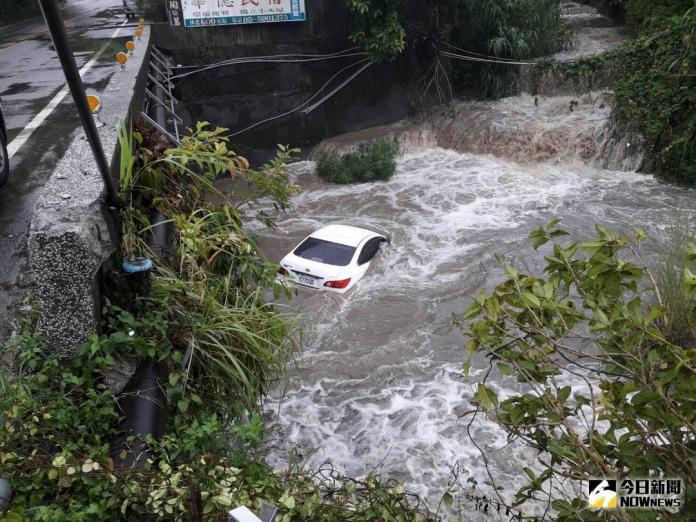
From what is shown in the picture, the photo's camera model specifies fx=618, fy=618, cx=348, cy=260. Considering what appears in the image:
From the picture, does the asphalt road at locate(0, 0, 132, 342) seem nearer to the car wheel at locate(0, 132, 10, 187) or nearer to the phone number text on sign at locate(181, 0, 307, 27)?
the car wheel at locate(0, 132, 10, 187)

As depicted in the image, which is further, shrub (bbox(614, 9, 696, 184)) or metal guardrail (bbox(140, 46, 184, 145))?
shrub (bbox(614, 9, 696, 184))

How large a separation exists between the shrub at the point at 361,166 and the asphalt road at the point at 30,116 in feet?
20.6

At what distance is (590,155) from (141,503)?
16121mm

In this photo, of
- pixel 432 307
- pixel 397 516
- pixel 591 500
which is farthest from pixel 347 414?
pixel 591 500

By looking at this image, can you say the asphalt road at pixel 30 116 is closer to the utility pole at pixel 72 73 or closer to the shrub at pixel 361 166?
the utility pole at pixel 72 73

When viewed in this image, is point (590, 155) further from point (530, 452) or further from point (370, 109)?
point (530, 452)

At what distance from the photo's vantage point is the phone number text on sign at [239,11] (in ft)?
60.2

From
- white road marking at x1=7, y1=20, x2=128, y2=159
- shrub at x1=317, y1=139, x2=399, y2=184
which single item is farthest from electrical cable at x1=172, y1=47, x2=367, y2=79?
white road marking at x1=7, y1=20, x2=128, y2=159

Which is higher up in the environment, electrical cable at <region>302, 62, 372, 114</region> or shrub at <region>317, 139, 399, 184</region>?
electrical cable at <region>302, 62, 372, 114</region>

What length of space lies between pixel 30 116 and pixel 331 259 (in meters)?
5.44

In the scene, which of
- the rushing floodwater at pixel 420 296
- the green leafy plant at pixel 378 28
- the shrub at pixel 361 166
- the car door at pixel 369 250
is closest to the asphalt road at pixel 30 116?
the rushing floodwater at pixel 420 296

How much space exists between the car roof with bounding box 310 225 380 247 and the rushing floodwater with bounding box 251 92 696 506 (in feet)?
2.76

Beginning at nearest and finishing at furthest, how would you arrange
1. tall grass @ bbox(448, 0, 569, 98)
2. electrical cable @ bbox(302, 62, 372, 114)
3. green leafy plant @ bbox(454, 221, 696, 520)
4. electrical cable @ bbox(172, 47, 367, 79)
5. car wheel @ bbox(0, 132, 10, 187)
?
1. green leafy plant @ bbox(454, 221, 696, 520)
2. car wheel @ bbox(0, 132, 10, 187)
3. electrical cable @ bbox(172, 47, 367, 79)
4. tall grass @ bbox(448, 0, 569, 98)
5. electrical cable @ bbox(302, 62, 372, 114)

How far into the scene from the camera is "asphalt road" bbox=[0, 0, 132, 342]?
5340 mm
